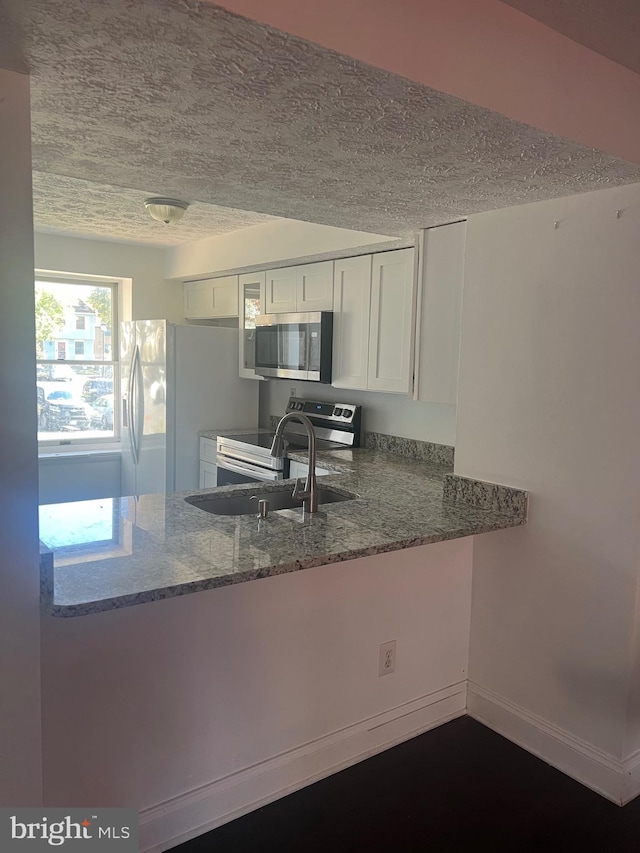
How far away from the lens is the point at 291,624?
2043 millimetres

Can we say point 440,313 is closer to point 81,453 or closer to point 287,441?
point 287,441

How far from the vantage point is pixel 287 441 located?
373 cm

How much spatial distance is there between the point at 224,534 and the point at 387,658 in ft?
2.72

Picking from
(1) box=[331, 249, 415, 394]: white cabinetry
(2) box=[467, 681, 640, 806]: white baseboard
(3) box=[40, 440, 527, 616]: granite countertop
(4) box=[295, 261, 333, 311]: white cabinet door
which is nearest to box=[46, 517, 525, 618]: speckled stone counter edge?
(3) box=[40, 440, 527, 616]: granite countertop

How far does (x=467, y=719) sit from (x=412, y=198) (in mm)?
2043

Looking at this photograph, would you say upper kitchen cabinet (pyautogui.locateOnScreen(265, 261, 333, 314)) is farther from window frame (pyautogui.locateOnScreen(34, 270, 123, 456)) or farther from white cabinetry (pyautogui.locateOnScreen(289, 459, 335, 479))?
window frame (pyautogui.locateOnScreen(34, 270, 123, 456))

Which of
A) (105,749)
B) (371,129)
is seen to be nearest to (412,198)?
(371,129)

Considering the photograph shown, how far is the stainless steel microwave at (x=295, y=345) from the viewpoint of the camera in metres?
3.62

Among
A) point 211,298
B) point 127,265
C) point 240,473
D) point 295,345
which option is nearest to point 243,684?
point 240,473

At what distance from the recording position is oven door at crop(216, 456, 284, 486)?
145 inches

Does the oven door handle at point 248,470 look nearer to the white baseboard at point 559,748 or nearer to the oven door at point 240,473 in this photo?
the oven door at point 240,473

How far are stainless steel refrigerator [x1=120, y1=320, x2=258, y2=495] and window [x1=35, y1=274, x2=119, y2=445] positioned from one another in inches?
15.9

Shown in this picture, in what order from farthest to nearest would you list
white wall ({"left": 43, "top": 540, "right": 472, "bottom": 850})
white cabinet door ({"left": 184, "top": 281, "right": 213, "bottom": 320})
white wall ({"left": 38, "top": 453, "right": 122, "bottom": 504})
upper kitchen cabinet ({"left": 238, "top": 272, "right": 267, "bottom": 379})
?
white cabinet door ({"left": 184, "top": 281, "right": 213, "bottom": 320}) < white wall ({"left": 38, "top": 453, "right": 122, "bottom": 504}) < upper kitchen cabinet ({"left": 238, "top": 272, "right": 267, "bottom": 379}) < white wall ({"left": 43, "top": 540, "right": 472, "bottom": 850})

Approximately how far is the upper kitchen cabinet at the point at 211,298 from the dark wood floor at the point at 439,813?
3354mm
